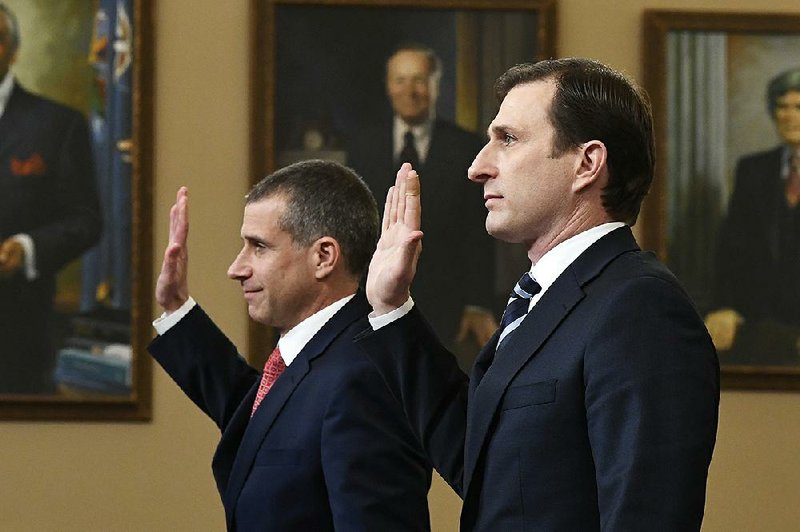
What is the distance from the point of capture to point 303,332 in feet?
12.2

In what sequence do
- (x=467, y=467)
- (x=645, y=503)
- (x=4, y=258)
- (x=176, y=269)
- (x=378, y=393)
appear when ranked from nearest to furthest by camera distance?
(x=645, y=503) < (x=467, y=467) < (x=378, y=393) < (x=176, y=269) < (x=4, y=258)

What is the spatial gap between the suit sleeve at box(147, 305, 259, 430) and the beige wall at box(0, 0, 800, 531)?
1.89 meters

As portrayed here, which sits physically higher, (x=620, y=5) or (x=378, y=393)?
(x=620, y=5)

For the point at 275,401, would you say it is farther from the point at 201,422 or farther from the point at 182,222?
the point at 201,422

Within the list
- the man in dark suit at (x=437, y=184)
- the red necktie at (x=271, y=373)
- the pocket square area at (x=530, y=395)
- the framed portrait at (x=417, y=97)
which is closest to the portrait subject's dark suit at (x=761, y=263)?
the framed portrait at (x=417, y=97)

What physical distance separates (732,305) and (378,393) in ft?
10.2

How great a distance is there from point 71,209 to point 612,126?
3.83m

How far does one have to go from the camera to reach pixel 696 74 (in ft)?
20.1

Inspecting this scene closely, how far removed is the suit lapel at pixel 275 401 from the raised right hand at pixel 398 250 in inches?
31.7

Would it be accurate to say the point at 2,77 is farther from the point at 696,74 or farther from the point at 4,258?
the point at 696,74

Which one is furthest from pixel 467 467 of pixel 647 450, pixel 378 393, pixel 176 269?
pixel 176 269

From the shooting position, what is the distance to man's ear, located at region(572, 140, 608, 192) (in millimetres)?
2521

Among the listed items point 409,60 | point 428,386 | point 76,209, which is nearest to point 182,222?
point 428,386

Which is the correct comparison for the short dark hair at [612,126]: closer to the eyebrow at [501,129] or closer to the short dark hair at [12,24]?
the eyebrow at [501,129]
